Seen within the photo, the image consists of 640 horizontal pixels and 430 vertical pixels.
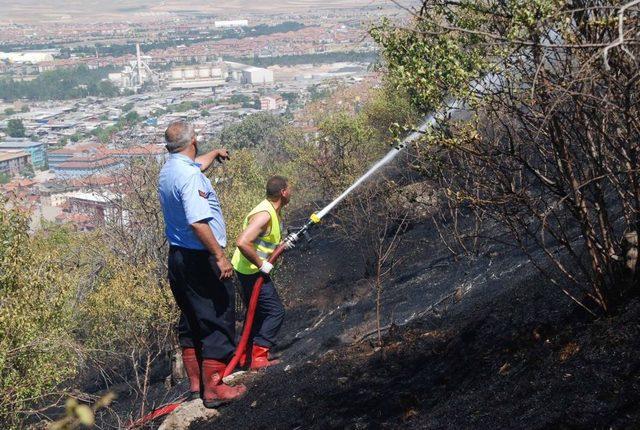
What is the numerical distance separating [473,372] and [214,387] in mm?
2255

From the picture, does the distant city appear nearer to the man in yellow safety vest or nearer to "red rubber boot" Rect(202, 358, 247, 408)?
the man in yellow safety vest

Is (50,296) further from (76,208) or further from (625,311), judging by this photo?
(76,208)

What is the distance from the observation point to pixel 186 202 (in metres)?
6.66

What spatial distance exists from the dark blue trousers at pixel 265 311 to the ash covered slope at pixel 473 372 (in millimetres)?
357

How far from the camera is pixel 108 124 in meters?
119

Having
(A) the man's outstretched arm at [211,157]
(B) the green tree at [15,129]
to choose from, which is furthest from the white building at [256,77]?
(A) the man's outstretched arm at [211,157]

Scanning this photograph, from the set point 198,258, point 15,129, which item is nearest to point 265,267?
point 198,258

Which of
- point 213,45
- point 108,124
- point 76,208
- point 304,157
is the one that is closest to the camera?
point 304,157

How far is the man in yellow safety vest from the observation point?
7680 mm

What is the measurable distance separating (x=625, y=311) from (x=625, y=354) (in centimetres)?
69

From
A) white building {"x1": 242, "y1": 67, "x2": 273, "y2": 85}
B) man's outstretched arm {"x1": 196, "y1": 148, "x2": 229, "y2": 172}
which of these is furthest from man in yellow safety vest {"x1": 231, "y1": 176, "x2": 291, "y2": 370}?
white building {"x1": 242, "y1": 67, "x2": 273, "y2": 85}

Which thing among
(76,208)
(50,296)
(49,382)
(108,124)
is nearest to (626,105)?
(49,382)

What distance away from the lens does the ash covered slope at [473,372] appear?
5059 mm

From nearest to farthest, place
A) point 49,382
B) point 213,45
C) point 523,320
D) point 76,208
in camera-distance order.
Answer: point 523,320
point 49,382
point 76,208
point 213,45
